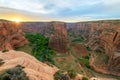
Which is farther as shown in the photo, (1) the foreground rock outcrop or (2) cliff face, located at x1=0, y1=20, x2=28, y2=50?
(2) cliff face, located at x1=0, y1=20, x2=28, y2=50

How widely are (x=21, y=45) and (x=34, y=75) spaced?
5291 cm

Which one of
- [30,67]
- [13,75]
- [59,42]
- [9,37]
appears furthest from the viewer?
[59,42]

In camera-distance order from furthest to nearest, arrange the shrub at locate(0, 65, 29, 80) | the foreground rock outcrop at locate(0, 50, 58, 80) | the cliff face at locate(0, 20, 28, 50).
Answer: the cliff face at locate(0, 20, 28, 50), the foreground rock outcrop at locate(0, 50, 58, 80), the shrub at locate(0, 65, 29, 80)

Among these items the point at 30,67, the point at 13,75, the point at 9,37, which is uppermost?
the point at 13,75

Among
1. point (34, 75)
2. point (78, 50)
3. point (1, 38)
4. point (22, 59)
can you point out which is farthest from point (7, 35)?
point (34, 75)

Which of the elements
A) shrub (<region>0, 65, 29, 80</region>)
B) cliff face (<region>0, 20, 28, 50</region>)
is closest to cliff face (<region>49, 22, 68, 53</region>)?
cliff face (<region>0, 20, 28, 50</region>)

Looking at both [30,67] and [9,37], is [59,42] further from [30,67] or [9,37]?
[30,67]

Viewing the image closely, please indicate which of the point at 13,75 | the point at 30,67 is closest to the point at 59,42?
the point at 30,67

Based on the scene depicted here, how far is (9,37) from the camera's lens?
209 ft

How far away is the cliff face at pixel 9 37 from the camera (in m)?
59.0

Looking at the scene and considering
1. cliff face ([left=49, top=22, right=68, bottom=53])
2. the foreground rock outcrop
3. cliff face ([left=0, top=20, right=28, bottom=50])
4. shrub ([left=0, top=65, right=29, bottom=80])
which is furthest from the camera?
cliff face ([left=49, top=22, right=68, bottom=53])

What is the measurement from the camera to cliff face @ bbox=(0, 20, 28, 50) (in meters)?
59.0

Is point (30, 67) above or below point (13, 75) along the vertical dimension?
below

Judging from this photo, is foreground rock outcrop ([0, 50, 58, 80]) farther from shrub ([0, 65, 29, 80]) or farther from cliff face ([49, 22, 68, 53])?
cliff face ([49, 22, 68, 53])
